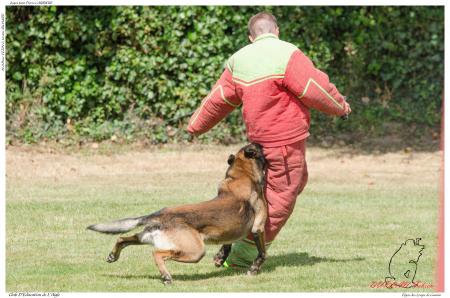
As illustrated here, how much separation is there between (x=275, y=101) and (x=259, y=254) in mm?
1209

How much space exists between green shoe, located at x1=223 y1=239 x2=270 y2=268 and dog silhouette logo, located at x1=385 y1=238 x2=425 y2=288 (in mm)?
1061

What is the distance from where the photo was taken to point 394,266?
7887 millimetres

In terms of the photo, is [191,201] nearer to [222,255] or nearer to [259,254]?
[222,255]

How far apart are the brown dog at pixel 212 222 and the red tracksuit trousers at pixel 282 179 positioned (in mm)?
105

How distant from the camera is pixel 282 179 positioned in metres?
7.57

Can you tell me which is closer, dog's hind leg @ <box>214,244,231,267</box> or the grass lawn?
the grass lawn

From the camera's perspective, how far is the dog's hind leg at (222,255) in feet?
25.5

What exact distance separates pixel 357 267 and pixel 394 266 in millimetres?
326

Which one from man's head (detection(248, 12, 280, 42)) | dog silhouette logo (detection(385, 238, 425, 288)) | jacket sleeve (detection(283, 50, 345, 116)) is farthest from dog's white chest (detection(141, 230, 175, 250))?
man's head (detection(248, 12, 280, 42))

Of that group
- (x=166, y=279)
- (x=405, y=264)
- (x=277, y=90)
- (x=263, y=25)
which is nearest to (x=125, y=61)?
(x=263, y=25)

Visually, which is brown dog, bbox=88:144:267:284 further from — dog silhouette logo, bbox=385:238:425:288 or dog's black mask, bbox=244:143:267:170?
dog silhouette logo, bbox=385:238:425:288

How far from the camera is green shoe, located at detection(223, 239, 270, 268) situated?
25.4ft

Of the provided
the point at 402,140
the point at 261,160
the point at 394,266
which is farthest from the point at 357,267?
the point at 402,140

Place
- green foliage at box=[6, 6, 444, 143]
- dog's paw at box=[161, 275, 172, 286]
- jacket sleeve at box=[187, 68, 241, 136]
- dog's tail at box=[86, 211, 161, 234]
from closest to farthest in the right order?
dog's tail at box=[86, 211, 161, 234] < dog's paw at box=[161, 275, 172, 286] < jacket sleeve at box=[187, 68, 241, 136] < green foliage at box=[6, 6, 444, 143]
